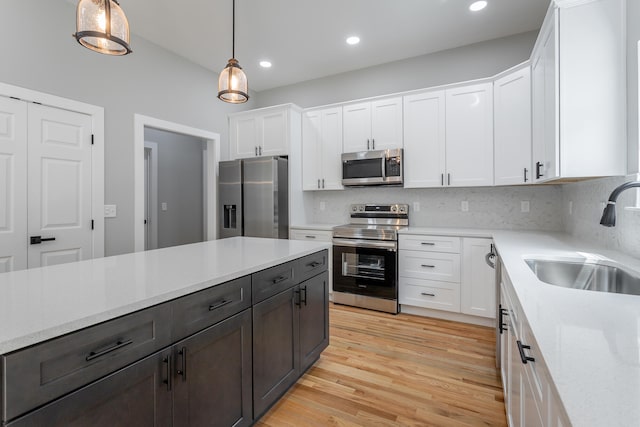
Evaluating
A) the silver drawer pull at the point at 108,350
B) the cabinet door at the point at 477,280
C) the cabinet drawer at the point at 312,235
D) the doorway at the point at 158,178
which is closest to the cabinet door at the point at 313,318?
the silver drawer pull at the point at 108,350

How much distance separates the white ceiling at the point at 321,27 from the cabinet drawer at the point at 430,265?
2322 millimetres

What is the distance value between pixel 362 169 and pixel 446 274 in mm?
1521

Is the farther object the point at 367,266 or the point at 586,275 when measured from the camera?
the point at 367,266

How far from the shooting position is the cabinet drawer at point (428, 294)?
3148mm

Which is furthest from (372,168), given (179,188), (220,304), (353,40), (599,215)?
(179,188)

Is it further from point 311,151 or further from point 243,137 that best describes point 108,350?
point 243,137

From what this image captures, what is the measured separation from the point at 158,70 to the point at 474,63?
3579mm

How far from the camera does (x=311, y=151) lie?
4207 mm

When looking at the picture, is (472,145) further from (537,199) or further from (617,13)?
(617,13)

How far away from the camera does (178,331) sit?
1187 mm

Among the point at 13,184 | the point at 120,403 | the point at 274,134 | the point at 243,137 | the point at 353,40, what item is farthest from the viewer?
the point at 243,137

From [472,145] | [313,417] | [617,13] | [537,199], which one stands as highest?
[617,13]

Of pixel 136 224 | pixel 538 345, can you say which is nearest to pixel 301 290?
pixel 538 345

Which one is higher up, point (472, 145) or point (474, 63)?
point (474, 63)
